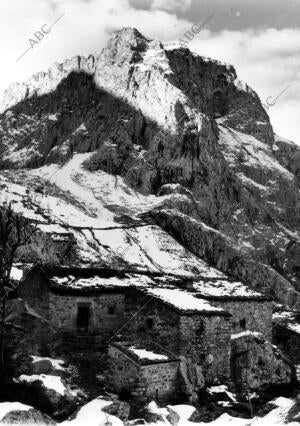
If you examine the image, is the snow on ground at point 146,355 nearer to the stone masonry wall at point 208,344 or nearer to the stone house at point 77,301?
the stone masonry wall at point 208,344

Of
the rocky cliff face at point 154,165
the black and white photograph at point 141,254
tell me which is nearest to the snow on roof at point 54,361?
the black and white photograph at point 141,254

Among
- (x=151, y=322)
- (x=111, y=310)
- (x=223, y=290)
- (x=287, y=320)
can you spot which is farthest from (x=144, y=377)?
(x=287, y=320)

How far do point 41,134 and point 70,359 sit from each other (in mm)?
151703

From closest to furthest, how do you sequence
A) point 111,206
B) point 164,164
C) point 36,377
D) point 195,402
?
point 36,377, point 195,402, point 111,206, point 164,164

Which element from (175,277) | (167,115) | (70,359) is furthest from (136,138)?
(70,359)

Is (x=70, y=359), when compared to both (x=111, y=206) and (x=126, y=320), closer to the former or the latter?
(x=126, y=320)

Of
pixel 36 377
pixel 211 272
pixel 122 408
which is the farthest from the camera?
pixel 211 272

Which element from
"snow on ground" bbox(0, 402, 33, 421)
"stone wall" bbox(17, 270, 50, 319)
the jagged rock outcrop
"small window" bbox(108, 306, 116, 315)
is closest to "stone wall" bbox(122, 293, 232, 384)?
the jagged rock outcrop

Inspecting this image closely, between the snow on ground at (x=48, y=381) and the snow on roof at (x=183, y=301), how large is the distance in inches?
299

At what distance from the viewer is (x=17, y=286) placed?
32.9 metres

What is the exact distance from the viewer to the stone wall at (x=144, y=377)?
79.8ft

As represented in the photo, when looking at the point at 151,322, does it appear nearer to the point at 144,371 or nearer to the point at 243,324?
the point at 144,371

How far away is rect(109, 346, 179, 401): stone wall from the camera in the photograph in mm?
24312

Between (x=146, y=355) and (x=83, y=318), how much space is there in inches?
257
